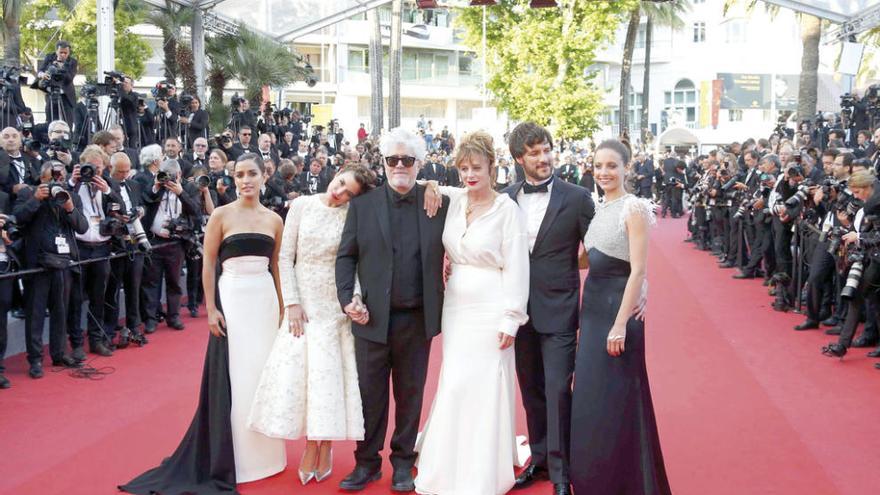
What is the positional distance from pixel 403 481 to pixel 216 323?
1338 millimetres

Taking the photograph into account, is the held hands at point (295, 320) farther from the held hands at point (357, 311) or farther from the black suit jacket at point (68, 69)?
the black suit jacket at point (68, 69)

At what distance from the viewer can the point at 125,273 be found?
923 centimetres

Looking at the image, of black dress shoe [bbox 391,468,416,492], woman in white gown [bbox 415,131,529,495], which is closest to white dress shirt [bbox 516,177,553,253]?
woman in white gown [bbox 415,131,529,495]

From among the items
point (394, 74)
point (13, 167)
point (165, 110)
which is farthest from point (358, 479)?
point (394, 74)

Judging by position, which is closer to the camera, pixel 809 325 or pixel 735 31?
pixel 809 325

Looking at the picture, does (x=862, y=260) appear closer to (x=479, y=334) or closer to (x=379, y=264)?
(x=479, y=334)

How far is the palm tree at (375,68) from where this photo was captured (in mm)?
26859

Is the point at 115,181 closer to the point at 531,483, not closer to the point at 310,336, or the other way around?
the point at 310,336

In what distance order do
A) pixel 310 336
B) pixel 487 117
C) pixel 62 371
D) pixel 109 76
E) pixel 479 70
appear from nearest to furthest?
pixel 310 336
pixel 62 371
pixel 109 76
pixel 487 117
pixel 479 70

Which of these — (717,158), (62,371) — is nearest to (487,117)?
(717,158)

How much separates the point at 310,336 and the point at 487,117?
28.8 metres

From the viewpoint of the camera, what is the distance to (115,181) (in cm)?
888

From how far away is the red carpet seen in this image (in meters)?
5.21

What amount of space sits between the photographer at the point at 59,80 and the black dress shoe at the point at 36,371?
191 inches
